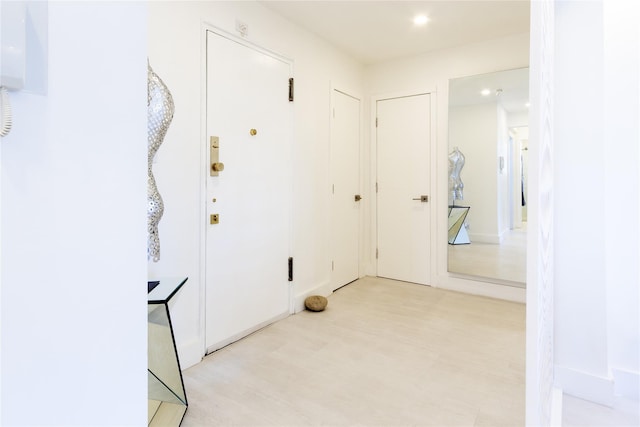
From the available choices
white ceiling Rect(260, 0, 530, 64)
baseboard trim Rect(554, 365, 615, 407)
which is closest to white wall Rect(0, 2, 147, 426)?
baseboard trim Rect(554, 365, 615, 407)

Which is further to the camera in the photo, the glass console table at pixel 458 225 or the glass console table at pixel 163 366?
the glass console table at pixel 458 225

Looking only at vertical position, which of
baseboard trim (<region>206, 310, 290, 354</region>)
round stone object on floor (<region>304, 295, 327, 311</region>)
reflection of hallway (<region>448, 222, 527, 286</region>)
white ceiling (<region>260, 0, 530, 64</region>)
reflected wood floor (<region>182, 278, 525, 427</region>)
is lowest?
reflected wood floor (<region>182, 278, 525, 427</region>)

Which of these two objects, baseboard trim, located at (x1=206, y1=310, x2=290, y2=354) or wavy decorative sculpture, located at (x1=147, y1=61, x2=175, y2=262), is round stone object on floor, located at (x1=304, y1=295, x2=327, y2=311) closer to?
baseboard trim, located at (x1=206, y1=310, x2=290, y2=354)

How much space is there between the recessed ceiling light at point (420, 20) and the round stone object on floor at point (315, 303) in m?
2.40

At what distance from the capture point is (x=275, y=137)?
275 centimetres

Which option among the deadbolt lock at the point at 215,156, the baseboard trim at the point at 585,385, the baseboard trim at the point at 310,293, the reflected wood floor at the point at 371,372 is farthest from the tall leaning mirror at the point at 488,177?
the deadbolt lock at the point at 215,156

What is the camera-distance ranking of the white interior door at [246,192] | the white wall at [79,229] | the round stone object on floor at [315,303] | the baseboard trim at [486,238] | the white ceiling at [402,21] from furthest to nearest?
the baseboard trim at [486,238], the round stone object on floor at [315,303], the white ceiling at [402,21], the white interior door at [246,192], the white wall at [79,229]

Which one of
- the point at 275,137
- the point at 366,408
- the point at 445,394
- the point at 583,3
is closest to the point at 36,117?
the point at 366,408

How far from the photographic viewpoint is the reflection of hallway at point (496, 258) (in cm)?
→ 329

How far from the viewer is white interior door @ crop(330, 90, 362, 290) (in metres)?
3.54

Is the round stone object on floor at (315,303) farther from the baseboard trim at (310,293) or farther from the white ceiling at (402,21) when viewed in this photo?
the white ceiling at (402,21)

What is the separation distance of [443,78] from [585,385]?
9.23ft

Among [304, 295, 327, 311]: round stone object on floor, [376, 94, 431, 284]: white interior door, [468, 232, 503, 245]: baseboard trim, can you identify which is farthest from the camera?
[376, 94, 431, 284]: white interior door

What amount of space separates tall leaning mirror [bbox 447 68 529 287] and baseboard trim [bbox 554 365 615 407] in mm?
1518
